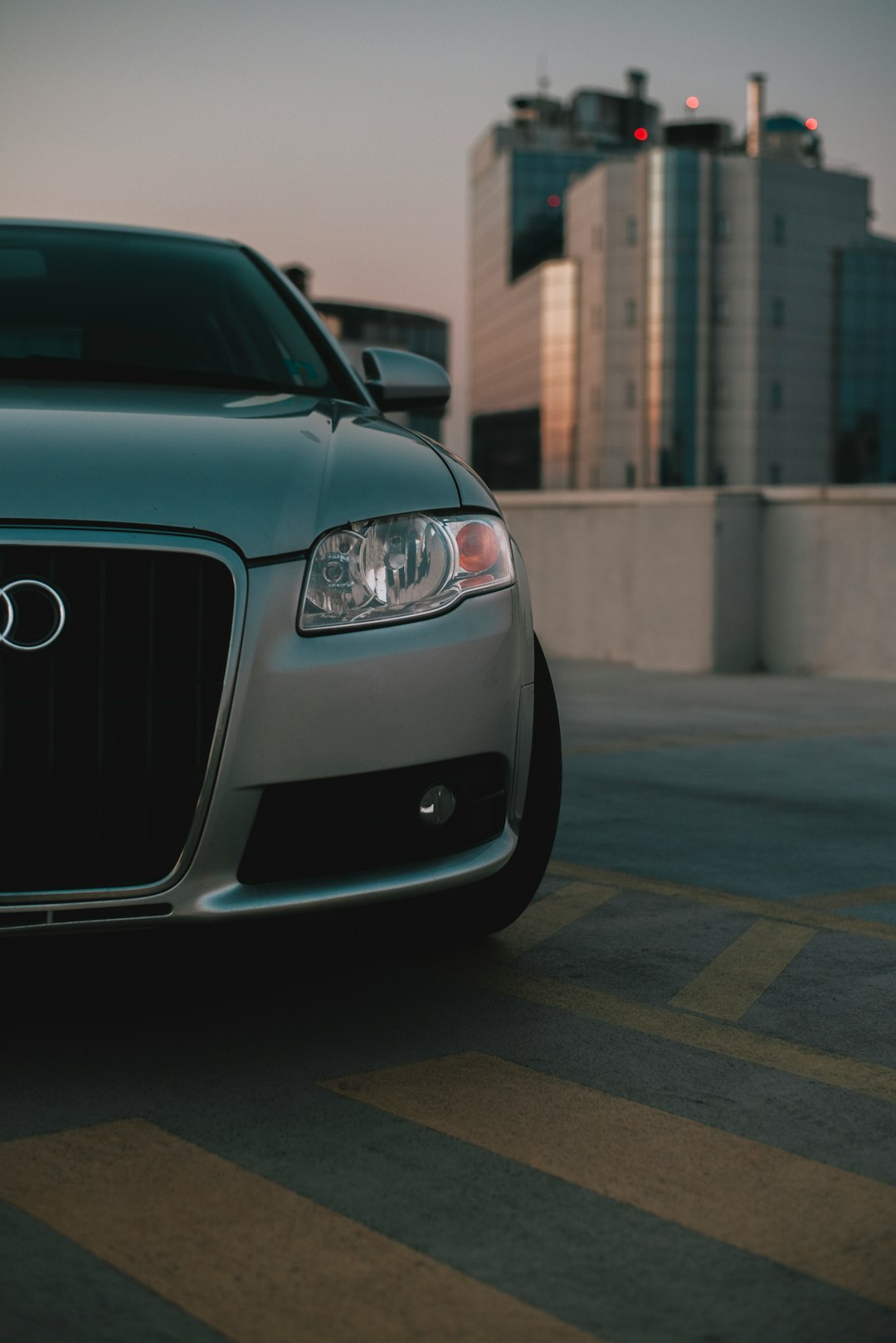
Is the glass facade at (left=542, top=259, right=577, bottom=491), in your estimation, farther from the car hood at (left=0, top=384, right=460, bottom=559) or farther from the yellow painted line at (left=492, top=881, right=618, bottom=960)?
the car hood at (left=0, top=384, right=460, bottom=559)

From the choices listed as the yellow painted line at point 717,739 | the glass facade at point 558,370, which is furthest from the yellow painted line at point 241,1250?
the glass facade at point 558,370

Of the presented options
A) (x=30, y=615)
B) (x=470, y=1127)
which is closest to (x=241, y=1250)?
(x=470, y=1127)

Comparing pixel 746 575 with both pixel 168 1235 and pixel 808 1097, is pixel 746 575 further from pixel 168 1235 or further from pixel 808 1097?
pixel 168 1235

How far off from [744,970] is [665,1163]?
126 centimetres

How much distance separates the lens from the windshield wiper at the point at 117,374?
3.92m

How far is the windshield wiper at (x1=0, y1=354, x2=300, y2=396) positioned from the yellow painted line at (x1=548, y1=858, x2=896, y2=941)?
1617 millimetres

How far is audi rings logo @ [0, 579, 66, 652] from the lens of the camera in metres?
2.85

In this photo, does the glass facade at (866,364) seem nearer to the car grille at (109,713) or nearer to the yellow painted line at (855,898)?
the yellow painted line at (855,898)

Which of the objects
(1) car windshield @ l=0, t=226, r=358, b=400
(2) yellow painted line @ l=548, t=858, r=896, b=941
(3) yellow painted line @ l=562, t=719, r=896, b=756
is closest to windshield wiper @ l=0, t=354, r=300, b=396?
(1) car windshield @ l=0, t=226, r=358, b=400

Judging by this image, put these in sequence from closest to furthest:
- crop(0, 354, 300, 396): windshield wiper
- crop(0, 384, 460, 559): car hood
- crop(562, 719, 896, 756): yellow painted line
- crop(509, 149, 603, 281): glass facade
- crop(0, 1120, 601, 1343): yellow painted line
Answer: crop(0, 1120, 601, 1343): yellow painted line → crop(0, 384, 460, 559): car hood → crop(0, 354, 300, 396): windshield wiper → crop(562, 719, 896, 756): yellow painted line → crop(509, 149, 603, 281): glass facade

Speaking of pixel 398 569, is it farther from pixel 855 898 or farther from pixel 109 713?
pixel 855 898

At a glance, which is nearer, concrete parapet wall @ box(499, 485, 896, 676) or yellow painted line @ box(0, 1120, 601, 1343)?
yellow painted line @ box(0, 1120, 601, 1343)

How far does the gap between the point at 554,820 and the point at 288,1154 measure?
1.24 metres

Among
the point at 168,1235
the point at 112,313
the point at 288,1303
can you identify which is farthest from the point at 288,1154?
the point at 112,313
